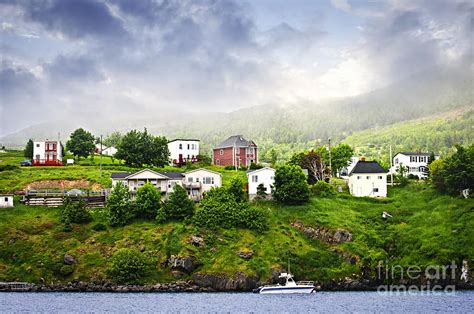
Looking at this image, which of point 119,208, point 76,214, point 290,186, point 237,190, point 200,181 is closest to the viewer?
point 76,214

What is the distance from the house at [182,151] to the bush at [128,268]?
227ft

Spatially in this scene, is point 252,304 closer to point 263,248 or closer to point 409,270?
point 263,248

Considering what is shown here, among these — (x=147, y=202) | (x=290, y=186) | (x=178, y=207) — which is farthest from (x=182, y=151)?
(x=178, y=207)

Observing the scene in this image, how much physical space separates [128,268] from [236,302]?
18567mm

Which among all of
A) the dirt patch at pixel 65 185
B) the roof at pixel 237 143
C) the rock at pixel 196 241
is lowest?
the rock at pixel 196 241

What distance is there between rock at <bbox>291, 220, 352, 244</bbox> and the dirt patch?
3999 centimetres

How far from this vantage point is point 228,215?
108812mm

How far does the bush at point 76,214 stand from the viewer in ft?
360

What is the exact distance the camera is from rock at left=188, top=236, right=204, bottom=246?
103 meters

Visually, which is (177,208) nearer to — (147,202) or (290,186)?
(147,202)

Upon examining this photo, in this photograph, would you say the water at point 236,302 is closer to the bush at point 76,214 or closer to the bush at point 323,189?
the bush at point 76,214

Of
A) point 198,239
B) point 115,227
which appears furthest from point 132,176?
point 198,239

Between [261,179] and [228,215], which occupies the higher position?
[261,179]

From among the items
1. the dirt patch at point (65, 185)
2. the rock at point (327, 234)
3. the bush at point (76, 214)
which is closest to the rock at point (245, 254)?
the rock at point (327, 234)
